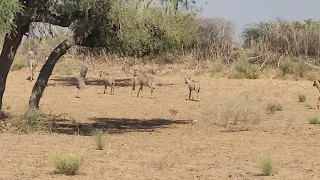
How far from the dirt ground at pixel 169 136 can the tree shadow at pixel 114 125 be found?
0.09 feet

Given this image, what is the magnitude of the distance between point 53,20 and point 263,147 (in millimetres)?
6346

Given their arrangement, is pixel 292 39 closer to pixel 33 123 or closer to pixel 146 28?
pixel 146 28

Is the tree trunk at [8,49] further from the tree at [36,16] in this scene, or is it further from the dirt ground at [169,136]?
the dirt ground at [169,136]

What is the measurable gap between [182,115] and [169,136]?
5.67 metres

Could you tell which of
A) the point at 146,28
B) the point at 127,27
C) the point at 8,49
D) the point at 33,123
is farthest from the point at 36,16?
the point at 146,28

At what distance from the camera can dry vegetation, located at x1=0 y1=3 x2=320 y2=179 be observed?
12.3 metres

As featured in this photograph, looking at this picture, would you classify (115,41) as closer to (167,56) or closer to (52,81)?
(52,81)

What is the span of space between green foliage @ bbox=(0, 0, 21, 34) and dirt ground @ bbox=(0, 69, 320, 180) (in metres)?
2.48

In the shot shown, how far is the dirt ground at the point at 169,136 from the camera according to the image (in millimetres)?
11891

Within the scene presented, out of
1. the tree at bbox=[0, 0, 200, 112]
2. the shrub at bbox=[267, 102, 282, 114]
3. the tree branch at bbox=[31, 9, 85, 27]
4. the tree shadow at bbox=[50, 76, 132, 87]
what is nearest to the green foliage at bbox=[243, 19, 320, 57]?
the tree shadow at bbox=[50, 76, 132, 87]

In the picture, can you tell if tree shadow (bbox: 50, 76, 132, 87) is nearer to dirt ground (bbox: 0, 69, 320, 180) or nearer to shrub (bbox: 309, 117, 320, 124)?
dirt ground (bbox: 0, 69, 320, 180)

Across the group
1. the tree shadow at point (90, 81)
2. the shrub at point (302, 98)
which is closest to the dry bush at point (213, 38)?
the tree shadow at point (90, 81)

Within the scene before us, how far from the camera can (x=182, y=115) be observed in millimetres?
23344

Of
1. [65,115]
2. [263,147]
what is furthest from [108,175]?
[65,115]
